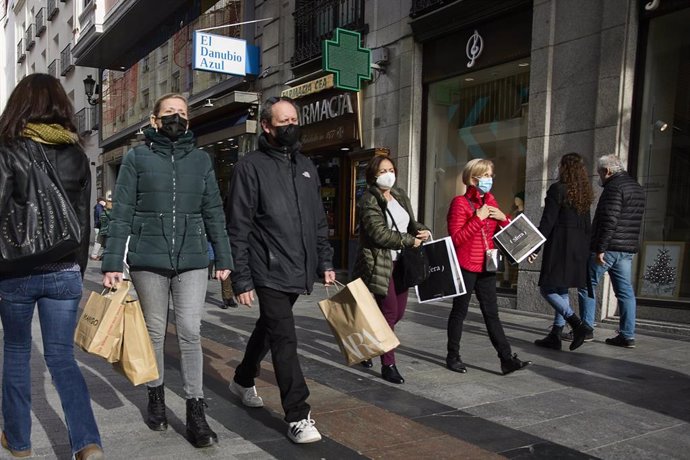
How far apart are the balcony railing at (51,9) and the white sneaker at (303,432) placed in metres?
32.1

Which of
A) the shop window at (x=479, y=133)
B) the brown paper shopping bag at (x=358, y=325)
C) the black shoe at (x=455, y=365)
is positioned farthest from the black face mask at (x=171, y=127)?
the shop window at (x=479, y=133)

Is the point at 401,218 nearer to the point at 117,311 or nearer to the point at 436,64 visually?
the point at 117,311

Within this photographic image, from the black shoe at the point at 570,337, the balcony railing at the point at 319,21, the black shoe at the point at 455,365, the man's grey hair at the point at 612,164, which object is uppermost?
the balcony railing at the point at 319,21

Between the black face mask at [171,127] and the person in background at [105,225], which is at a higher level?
the black face mask at [171,127]

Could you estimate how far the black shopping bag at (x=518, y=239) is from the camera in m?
4.88

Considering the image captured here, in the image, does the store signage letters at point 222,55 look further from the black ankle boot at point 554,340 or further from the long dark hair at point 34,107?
the long dark hair at point 34,107

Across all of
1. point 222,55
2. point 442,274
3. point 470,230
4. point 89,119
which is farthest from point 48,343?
point 89,119

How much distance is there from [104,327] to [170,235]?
57cm

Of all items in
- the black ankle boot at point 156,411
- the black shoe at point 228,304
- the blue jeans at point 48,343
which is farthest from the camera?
the black shoe at point 228,304

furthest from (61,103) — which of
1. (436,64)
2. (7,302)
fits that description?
(436,64)

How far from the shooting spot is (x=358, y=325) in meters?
3.42

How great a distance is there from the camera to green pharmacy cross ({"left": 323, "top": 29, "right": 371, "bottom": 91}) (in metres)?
9.88

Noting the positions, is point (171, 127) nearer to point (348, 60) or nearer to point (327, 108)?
point (348, 60)

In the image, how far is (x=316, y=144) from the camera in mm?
12422
